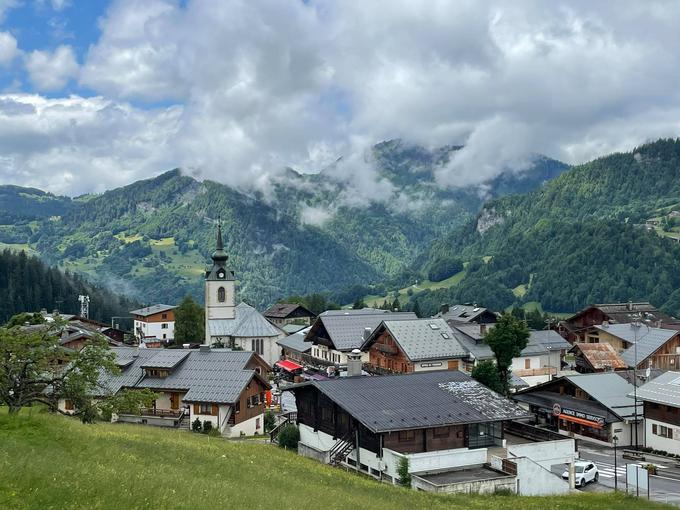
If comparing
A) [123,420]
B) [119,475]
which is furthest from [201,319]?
[119,475]

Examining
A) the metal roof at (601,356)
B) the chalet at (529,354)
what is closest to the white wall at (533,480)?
the chalet at (529,354)

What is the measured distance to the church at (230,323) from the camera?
11431cm

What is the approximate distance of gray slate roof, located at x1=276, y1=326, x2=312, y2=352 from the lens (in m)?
106

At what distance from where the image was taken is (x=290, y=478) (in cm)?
3266

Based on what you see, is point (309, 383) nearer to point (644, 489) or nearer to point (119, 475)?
point (644, 489)

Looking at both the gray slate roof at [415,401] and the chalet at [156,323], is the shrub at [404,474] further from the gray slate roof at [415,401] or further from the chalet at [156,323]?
the chalet at [156,323]

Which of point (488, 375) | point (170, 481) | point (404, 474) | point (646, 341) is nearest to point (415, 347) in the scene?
point (488, 375)

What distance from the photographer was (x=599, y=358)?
299ft

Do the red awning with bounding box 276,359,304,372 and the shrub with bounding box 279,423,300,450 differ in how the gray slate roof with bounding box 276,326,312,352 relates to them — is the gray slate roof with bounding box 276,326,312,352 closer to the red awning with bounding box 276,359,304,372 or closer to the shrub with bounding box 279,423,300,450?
the red awning with bounding box 276,359,304,372

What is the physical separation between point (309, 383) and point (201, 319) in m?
78.3

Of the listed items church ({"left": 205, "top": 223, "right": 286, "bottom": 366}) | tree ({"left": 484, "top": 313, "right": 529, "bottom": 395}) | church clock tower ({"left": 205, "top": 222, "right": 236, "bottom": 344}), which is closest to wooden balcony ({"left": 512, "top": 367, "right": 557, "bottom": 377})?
tree ({"left": 484, "top": 313, "right": 529, "bottom": 395})

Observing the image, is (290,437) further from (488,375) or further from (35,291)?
(35,291)

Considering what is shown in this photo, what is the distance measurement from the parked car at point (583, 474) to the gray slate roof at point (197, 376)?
28.8 m

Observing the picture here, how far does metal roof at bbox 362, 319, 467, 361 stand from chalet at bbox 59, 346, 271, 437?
64.8 feet
